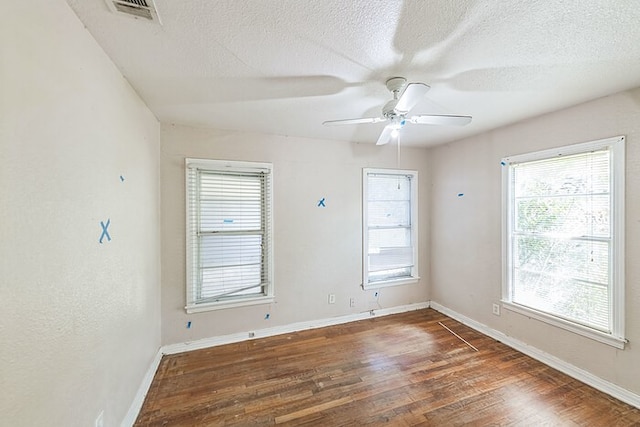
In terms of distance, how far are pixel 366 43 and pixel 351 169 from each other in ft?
6.81

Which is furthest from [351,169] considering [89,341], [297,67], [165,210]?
[89,341]

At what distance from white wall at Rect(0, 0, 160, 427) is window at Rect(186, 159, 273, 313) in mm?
896

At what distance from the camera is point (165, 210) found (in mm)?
2650

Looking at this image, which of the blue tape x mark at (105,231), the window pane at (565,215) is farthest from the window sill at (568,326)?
Answer: the blue tape x mark at (105,231)

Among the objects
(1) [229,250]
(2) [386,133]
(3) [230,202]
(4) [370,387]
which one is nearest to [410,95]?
(2) [386,133]

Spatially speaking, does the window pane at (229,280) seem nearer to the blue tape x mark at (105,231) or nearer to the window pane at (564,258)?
the blue tape x mark at (105,231)

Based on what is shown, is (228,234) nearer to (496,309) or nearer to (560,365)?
(496,309)

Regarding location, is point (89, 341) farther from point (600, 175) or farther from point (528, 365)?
point (600, 175)

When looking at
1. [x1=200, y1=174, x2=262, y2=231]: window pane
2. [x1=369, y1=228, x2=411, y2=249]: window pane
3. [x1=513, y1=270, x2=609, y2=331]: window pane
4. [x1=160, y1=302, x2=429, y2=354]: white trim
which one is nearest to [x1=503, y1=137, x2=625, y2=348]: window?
[x1=513, y1=270, x2=609, y2=331]: window pane

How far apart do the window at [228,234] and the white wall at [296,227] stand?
0.32 feet

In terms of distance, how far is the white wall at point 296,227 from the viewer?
8.80ft

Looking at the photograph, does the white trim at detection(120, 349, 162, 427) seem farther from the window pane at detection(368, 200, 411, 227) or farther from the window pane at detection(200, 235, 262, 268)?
the window pane at detection(368, 200, 411, 227)

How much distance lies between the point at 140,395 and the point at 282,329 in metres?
1.45

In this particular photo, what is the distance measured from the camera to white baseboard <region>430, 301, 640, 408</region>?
1956 mm
